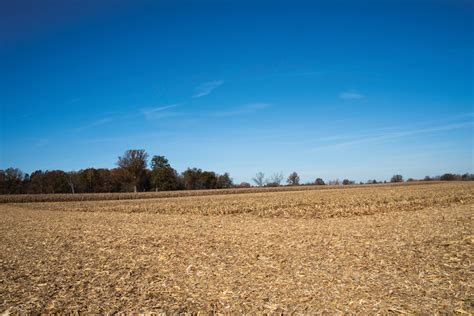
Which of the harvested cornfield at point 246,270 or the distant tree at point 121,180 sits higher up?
the distant tree at point 121,180

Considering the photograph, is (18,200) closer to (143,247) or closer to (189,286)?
(143,247)

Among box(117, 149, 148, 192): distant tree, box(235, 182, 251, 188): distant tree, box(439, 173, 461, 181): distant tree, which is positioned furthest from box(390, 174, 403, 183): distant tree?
box(117, 149, 148, 192): distant tree

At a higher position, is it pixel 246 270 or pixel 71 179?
pixel 71 179

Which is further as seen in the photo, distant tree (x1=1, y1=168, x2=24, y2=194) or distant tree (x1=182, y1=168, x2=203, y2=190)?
distant tree (x1=182, y1=168, x2=203, y2=190)

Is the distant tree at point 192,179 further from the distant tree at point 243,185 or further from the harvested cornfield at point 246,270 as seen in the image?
the harvested cornfield at point 246,270

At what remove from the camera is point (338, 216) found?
72.2ft

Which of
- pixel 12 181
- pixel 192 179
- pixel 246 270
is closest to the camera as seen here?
pixel 246 270

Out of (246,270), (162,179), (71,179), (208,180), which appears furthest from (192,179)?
(246,270)

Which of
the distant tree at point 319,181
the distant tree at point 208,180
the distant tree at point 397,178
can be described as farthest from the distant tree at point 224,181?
the distant tree at point 397,178

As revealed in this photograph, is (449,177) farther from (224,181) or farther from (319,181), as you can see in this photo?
(224,181)

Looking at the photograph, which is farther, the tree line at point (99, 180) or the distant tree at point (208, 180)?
the distant tree at point (208, 180)

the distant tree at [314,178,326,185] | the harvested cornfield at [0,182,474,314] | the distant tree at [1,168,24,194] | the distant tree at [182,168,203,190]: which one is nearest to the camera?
the harvested cornfield at [0,182,474,314]

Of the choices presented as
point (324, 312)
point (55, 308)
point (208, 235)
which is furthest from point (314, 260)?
point (55, 308)

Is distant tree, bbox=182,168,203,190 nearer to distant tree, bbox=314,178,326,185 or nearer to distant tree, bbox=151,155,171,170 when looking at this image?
distant tree, bbox=151,155,171,170
